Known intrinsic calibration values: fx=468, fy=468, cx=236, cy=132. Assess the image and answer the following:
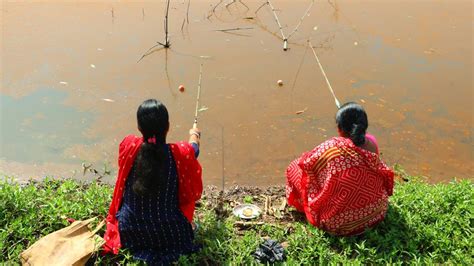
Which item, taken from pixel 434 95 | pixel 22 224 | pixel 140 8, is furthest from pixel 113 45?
pixel 434 95

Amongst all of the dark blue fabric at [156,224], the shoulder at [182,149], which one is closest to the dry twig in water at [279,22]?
the shoulder at [182,149]

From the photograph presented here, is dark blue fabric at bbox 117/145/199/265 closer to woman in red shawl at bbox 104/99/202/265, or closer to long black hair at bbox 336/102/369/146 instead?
woman in red shawl at bbox 104/99/202/265

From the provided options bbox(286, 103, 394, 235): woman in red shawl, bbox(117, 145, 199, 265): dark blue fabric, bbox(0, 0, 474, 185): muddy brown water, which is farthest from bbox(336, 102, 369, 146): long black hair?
bbox(0, 0, 474, 185): muddy brown water

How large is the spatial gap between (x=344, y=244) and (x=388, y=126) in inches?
93.2

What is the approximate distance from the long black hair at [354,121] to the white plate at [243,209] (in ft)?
3.40

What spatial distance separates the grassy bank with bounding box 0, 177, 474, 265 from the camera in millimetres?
3248

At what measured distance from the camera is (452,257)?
10.8 feet

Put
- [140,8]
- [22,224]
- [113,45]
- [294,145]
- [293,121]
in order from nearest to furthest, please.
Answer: [22,224]
[294,145]
[293,121]
[113,45]
[140,8]

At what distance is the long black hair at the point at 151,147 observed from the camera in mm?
2828

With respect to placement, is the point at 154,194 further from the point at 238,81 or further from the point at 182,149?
the point at 238,81

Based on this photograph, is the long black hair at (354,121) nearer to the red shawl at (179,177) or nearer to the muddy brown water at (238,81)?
the red shawl at (179,177)

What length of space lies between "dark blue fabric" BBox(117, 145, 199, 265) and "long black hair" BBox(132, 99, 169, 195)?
0.06 meters

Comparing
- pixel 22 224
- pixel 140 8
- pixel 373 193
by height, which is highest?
pixel 140 8

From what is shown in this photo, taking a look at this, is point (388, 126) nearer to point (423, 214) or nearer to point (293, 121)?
point (293, 121)
